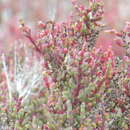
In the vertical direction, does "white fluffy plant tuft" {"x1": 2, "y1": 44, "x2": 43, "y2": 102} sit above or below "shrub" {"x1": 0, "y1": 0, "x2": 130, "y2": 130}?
below

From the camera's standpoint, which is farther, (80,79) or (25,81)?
(25,81)

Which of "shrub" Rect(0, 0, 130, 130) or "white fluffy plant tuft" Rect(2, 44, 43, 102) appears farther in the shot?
"white fluffy plant tuft" Rect(2, 44, 43, 102)

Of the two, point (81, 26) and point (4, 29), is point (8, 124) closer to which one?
point (81, 26)

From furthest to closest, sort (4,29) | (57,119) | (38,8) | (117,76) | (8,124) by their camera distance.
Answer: (38,8)
(4,29)
(8,124)
(117,76)
(57,119)

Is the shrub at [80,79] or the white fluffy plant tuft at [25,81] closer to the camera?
the shrub at [80,79]

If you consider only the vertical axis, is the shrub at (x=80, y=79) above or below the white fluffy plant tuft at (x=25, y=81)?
above

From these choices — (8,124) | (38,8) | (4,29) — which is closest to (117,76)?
(8,124)

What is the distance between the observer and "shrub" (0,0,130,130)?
255 cm

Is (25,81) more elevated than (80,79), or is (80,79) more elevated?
(80,79)

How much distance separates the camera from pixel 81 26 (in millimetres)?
2975

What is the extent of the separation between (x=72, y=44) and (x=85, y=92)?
49 centimetres

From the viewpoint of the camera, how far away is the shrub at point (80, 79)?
255cm

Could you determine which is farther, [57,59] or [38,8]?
[38,8]

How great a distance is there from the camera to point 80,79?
8.44 feet
